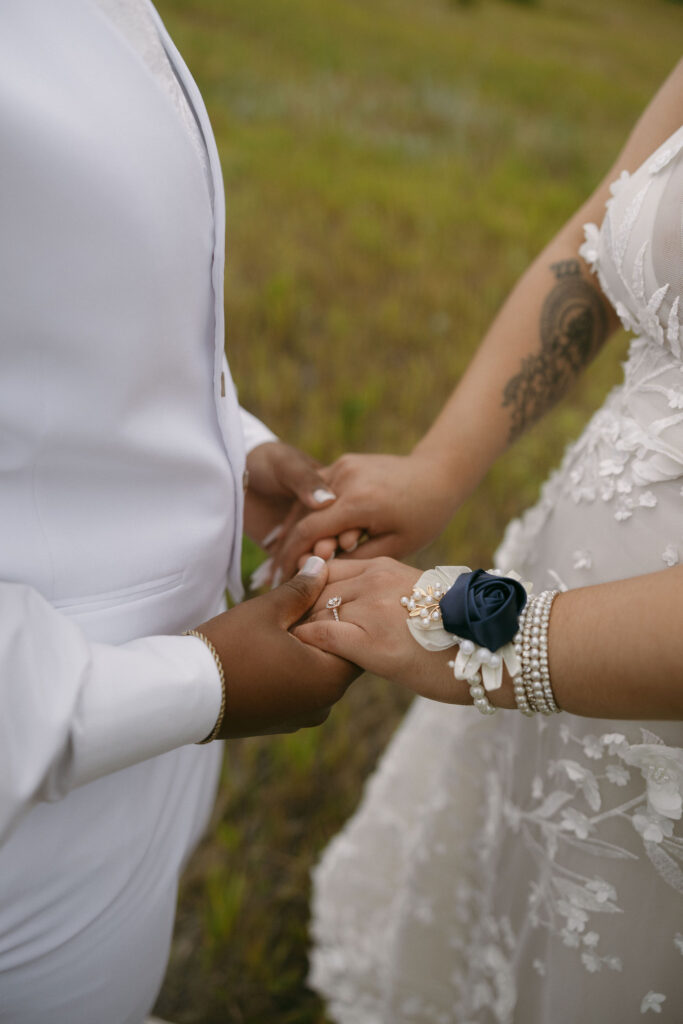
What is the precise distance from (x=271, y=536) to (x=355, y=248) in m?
3.51

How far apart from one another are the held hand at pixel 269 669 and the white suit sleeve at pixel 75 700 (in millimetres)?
51

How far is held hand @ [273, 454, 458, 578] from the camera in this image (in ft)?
4.34

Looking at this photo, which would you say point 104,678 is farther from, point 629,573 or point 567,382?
point 567,382

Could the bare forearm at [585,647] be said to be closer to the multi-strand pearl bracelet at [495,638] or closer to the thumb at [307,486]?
the multi-strand pearl bracelet at [495,638]

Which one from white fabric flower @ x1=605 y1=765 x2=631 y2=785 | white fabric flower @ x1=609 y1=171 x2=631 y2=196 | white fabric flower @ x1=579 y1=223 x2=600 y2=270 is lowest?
white fabric flower @ x1=605 y1=765 x2=631 y2=785

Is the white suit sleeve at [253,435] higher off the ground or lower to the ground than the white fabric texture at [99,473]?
lower

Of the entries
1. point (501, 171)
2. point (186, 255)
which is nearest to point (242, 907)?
point (186, 255)

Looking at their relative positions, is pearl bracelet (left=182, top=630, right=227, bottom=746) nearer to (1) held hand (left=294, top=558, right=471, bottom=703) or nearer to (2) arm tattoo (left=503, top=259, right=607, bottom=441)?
(1) held hand (left=294, top=558, right=471, bottom=703)

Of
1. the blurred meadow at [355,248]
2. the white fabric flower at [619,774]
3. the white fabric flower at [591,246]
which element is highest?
the white fabric flower at [591,246]

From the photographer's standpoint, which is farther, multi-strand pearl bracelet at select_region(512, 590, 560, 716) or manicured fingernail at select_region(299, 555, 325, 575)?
manicured fingernail at select_region(299, 555, 325, 575)

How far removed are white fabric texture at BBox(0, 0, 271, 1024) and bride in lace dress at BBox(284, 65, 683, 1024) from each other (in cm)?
27

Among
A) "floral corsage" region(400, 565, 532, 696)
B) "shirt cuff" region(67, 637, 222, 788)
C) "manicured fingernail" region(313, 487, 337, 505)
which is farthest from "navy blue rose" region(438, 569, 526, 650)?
"manicured fingernail" region(313, 487, 337, 505)

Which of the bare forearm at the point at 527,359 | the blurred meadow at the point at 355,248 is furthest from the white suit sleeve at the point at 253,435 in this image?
the blurred meadow at the point at 355,248

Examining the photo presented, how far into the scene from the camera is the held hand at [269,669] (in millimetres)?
972
